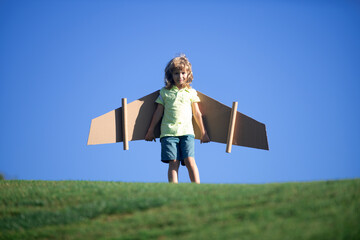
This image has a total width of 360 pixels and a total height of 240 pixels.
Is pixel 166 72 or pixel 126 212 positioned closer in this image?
pixel 126 212

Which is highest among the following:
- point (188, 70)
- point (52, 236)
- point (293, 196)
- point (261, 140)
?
point (188, 70)

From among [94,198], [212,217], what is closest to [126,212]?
[94,198]

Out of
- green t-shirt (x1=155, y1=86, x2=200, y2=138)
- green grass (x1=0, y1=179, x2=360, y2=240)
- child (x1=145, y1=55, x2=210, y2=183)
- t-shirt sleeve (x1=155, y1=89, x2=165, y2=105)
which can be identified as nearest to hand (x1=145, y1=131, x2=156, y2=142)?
child (x1=145, y1=55, x2=210, y2=183)

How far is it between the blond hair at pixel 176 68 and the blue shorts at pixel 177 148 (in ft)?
3.20

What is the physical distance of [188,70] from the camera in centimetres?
698

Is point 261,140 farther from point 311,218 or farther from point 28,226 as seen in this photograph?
point 28,226

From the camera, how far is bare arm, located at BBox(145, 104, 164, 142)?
7000 millimetres

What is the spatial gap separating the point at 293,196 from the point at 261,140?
2.65 m

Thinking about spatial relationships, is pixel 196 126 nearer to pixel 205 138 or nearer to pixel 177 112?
pixel 205 138

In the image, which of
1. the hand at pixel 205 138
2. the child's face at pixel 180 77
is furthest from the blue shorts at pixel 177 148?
the child's face at pixel 180 77

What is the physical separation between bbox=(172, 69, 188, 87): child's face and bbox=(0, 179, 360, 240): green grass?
2086 millimetres

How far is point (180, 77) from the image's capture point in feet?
22.4

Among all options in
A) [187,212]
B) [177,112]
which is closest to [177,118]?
[177,112]

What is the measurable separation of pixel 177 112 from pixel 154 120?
0.57 metres
